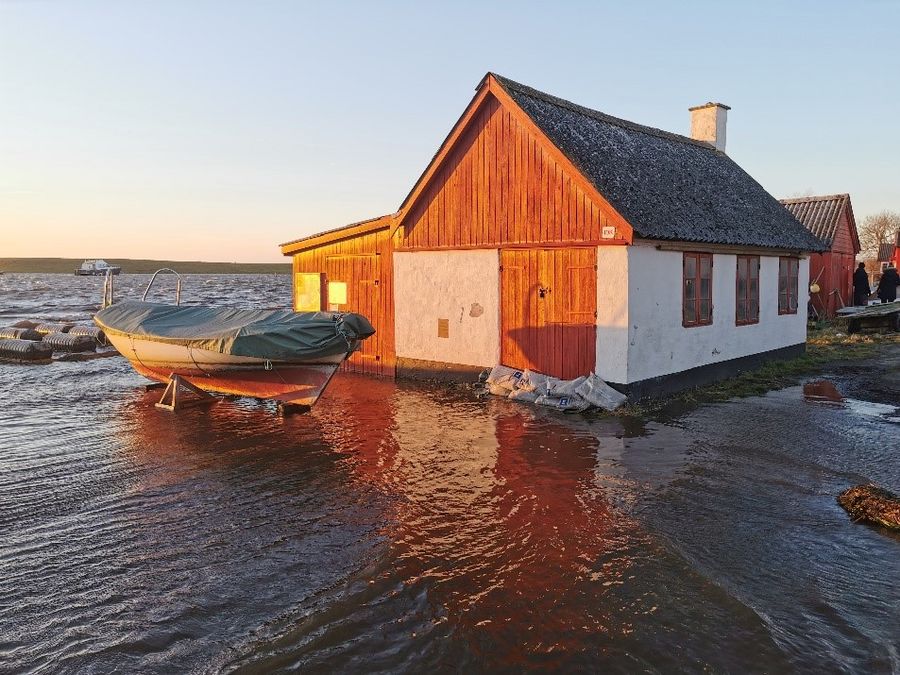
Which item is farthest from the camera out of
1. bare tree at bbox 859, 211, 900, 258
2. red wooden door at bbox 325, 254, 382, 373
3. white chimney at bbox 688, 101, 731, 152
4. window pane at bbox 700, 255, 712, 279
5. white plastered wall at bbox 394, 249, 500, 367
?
bare tree at bbox 859, 211, 900, 258

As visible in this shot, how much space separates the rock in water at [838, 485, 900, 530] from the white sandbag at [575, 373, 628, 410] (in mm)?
4966

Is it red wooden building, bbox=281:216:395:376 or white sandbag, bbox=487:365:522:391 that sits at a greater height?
red wooden building, bbox=281:216:395:376

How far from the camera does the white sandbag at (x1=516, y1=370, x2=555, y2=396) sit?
44.1ft

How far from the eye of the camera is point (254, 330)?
39.4ft

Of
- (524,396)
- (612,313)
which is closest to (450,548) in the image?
(612,313)

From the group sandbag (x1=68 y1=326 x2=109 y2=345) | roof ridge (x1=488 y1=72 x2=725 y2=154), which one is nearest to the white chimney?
roof ridge (x1=488 y1=72 x2=725 y2=154)

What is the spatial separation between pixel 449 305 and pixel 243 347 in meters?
5.35

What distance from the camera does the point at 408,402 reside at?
14.0 metres

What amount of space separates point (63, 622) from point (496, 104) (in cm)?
1228

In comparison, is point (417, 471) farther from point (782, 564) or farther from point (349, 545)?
point (782, 564)

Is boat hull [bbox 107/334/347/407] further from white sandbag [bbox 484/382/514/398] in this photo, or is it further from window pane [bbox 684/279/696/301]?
window pane [bbox 684/279/696/301]

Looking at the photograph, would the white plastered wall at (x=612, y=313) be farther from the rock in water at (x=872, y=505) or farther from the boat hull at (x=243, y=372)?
the rock in water at (x=872, y=505)

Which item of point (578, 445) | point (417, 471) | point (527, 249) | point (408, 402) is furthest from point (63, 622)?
point (527, 249)

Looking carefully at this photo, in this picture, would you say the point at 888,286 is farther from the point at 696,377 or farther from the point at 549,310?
the point at 549,310
